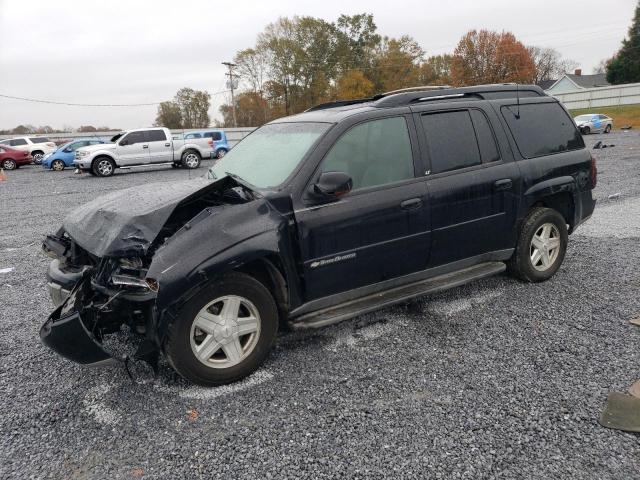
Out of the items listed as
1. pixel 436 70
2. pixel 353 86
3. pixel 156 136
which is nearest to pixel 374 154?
pixel 156 136

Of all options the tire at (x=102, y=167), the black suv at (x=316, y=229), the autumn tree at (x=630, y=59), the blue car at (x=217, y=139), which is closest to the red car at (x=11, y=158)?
the blue car at (x=217, y=139)

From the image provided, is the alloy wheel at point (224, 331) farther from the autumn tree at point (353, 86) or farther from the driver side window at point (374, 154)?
the autumn tree at point (353, 86)

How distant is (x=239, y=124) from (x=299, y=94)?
8.77 m

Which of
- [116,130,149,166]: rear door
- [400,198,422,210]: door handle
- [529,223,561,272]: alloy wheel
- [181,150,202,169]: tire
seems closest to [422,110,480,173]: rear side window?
[400,198,422,210]: door handle

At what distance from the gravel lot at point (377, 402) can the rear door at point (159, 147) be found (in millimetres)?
16858

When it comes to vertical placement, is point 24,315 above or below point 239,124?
below

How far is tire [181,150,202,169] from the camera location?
20.9 m

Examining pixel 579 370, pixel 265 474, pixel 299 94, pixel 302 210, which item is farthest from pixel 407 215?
pixel 299 94

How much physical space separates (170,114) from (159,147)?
46723mm

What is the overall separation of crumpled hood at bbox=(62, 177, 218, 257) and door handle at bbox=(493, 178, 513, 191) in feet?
8.17

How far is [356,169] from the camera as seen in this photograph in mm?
3609

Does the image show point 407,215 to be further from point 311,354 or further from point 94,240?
point 94,240

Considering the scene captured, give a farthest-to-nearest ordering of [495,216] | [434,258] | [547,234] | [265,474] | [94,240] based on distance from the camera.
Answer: [547,234] → [495,216] → [434,258] → [94,240] → [265,474]

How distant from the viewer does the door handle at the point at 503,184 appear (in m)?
4.22
